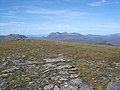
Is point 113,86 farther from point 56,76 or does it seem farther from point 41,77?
point 41,77

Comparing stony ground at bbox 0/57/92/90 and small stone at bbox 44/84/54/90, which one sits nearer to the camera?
small stone at bbox 44/84/54/90

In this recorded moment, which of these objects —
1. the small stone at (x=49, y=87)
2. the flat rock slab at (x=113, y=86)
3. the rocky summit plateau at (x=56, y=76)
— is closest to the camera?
the flat rock slab at (x=113, y=86)

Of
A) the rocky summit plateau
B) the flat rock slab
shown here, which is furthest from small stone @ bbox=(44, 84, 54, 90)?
the flat rock slab

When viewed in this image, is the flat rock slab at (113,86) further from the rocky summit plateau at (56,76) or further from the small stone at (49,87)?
the small stone at (49,87)

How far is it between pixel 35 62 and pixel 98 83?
9742mm

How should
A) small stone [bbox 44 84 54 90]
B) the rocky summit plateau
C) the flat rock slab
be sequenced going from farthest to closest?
the rocky summit plateau → small stone [bbox 44 84 54 90] → the flat rock slab

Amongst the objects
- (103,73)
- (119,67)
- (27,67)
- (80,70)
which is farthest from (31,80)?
(119,67)

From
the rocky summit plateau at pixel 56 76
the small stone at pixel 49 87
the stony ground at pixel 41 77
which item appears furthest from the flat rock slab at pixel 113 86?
the small stone at pixel 49 87

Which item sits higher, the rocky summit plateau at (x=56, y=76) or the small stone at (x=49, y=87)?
the rocky summit plateau at (x=56, y=76)

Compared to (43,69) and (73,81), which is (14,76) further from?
(73,81)

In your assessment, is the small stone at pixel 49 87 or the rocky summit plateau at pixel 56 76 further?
the rocky summit plateau at pixel 56 76

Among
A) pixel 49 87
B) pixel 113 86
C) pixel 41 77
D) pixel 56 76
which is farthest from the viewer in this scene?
pixel 56 76

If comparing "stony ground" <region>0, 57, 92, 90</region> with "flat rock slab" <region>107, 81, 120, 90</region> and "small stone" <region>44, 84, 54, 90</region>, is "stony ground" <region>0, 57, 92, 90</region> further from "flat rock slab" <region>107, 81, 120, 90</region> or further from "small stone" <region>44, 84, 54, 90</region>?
"flat rock slab" <region>107, 81, 120, 90</region>

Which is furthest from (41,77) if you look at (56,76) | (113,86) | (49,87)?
(113,86)
